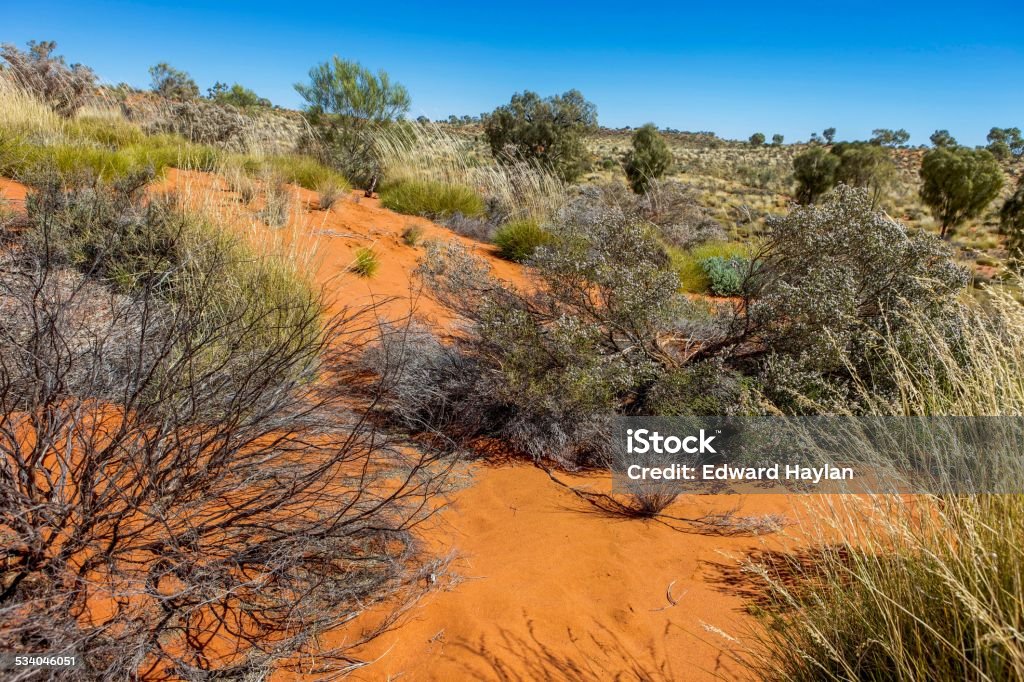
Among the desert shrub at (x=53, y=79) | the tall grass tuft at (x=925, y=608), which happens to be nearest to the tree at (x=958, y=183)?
the tall grass tuft at (x=925, y=608)

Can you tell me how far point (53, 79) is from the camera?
13414 mm

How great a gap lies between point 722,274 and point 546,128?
27.9ft

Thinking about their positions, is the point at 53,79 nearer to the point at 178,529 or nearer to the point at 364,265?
the point at 364,265

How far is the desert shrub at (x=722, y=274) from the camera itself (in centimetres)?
943

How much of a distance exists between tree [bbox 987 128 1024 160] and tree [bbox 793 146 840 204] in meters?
25.8

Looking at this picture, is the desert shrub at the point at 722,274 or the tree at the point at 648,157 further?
the tree at the point at 648,157

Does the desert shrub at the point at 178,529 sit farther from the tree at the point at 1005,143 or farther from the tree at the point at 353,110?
the tree at the point at 1005,143

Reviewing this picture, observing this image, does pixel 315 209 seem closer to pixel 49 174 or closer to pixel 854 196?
pixel 49 174

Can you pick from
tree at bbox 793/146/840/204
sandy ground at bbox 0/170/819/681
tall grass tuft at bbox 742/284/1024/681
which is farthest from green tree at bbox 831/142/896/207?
tall grass tuft at bbox 742/284/1024/681

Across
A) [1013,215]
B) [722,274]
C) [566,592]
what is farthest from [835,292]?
[1013,215]

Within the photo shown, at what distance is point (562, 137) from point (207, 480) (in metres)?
15.7

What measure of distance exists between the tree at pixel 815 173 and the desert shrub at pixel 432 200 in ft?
48.0

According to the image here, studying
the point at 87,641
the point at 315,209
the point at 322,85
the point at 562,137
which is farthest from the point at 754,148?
the point at 87,641

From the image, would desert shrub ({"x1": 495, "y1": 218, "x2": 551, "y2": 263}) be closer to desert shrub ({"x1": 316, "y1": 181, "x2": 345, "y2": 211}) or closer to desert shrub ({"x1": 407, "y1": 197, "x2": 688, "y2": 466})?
desert shrub ({"x1": 316, "y1": 181, "x2": 345, "y2": 211})
